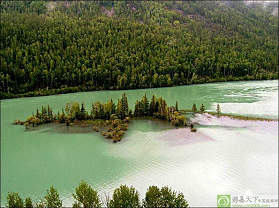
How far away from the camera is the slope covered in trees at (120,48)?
195ft

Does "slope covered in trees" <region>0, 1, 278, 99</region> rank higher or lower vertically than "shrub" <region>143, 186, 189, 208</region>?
higher

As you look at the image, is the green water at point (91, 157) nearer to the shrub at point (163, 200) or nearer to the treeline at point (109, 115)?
the treeline at point (109, 115)

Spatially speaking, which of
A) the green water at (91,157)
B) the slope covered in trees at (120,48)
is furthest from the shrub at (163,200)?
the slope covered in trees at (120,48)

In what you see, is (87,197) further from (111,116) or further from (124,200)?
(111,116)

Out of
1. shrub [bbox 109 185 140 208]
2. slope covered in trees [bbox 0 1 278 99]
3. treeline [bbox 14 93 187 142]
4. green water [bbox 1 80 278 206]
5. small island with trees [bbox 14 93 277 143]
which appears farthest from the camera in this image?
slope covered in trees [bbox 0 1 278 99]

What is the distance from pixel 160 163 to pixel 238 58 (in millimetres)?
69292

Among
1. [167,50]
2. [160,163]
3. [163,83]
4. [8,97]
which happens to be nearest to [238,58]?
[167,50]

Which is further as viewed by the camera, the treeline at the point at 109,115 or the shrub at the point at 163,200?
the treeline at the point at 109,115

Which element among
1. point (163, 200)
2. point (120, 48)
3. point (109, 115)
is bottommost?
point (163, 200)

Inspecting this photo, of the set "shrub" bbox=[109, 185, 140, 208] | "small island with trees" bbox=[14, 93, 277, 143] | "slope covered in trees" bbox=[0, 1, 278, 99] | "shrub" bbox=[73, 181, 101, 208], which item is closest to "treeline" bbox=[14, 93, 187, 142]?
"small island with trees" bbox=[14, 93, 277, 143]

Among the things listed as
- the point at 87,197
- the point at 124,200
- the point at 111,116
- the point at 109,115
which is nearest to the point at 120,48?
the point at 109,115

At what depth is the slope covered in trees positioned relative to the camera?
59.4 m

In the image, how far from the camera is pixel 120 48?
77562mm

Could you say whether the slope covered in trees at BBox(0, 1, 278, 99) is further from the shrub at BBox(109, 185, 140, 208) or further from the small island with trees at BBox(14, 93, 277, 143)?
the shrub at BBox(109, 185, 140, 208)
